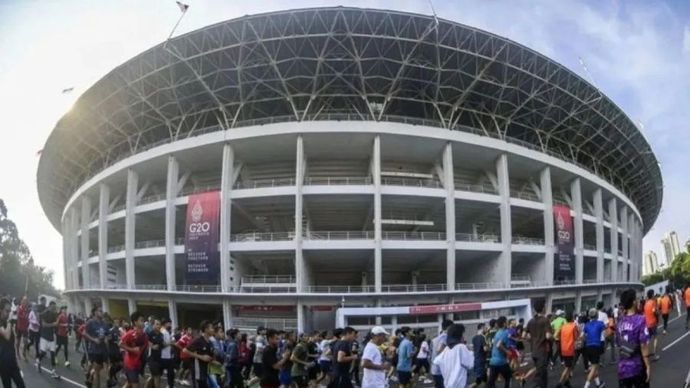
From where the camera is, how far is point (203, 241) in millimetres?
28359

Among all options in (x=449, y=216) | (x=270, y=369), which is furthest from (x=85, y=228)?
(x=270, y=369)

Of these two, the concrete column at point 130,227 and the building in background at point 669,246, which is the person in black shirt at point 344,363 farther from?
the building in background at point 669,246

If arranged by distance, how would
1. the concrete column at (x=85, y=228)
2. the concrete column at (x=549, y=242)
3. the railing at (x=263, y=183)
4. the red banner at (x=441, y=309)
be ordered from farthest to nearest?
1. the concrete column at (x=85, y=228)
2. the concrete column at (x=549, y=242)
3. the railing at (x=263, y=183)
4. the red banner at (x=441, y=309)

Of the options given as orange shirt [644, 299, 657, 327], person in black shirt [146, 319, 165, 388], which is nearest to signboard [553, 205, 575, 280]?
orange shirt [644, 299, 657, 327]

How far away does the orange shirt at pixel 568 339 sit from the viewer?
9.45m

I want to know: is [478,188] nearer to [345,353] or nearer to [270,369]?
[345,353]

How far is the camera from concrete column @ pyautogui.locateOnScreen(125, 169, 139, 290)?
32.7 m

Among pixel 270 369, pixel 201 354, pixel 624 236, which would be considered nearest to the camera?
pixel 270 369

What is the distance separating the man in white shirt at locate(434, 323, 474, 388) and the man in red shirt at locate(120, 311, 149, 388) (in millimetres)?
Result: 5913

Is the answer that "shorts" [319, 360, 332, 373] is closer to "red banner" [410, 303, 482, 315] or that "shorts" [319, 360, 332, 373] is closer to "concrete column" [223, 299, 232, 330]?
"red banner" [410, 303, 482, 315]

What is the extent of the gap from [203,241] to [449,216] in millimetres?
16173

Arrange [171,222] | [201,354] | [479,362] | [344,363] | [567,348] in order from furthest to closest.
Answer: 1. [171,222]
2. [567,348]
3. [479,362]
4. [201,354]
5. [344,363]

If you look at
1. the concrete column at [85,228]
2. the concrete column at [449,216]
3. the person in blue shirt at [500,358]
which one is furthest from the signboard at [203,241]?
the person in blue shirt at [500,358]

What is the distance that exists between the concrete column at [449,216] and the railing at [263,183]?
35.0 feet
